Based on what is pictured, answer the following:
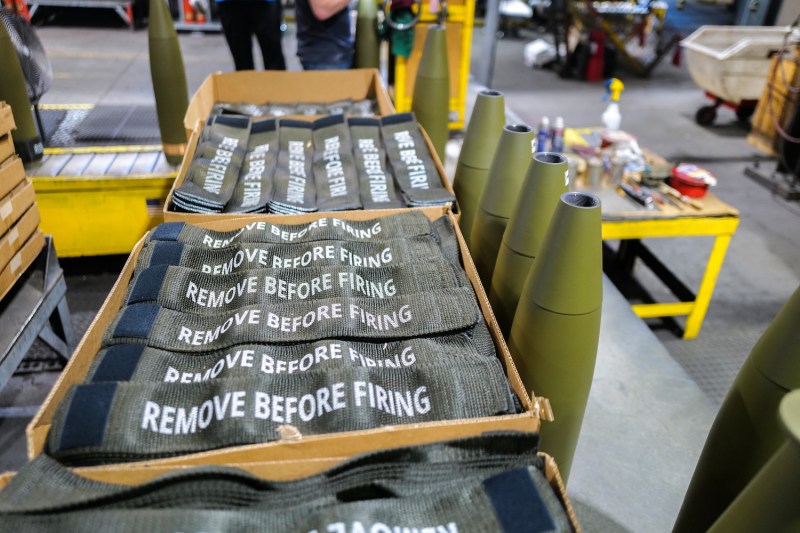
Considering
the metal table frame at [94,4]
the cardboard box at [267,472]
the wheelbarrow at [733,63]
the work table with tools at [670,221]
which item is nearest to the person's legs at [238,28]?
the work table with tools at [670,221]

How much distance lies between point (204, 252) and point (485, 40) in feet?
11.6

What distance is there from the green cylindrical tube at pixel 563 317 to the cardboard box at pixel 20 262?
1.19 m

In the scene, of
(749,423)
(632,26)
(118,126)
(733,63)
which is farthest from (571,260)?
(632,26)

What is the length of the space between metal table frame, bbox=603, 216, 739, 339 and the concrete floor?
12 cm

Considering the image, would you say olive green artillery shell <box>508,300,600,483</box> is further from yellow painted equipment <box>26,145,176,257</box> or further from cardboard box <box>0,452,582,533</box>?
yellow painted equipment <box>26,145,176,257</box>

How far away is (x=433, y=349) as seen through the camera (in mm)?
811

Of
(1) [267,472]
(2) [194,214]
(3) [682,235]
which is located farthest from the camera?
(3) [682,235]

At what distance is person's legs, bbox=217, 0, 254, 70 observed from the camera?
2502 mm

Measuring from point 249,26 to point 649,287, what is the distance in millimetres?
2080

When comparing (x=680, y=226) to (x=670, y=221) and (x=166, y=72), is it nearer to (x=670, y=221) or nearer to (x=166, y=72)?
(x=670, y=221)

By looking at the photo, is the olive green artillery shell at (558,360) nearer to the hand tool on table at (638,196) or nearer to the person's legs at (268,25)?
the hand tool on table at (638,196)

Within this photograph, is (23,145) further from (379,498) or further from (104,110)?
(379,498)

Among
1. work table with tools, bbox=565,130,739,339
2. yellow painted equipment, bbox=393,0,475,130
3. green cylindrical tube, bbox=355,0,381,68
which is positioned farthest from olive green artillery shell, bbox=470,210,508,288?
yellow painted equipment, bbox=393,0,475,130

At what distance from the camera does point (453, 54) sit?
329 cm
